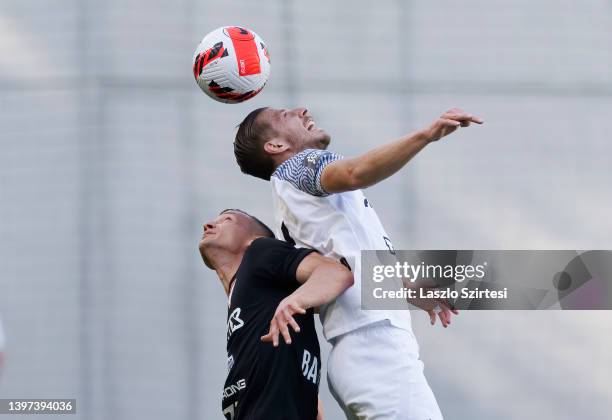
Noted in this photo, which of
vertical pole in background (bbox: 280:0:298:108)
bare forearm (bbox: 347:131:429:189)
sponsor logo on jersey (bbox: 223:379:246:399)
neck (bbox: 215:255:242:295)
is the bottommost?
sponsor logo on jersey (bbox: 223:379:246:399)

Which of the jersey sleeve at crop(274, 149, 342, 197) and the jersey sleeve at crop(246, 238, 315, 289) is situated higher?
the jersey sleeve at crop(274, 149, 342, 197)

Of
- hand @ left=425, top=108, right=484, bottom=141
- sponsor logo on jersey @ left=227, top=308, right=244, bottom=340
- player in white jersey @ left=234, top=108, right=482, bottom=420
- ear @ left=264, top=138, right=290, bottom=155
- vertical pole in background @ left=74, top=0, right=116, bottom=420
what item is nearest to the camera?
hand @ left=425, top=108, right=484, bottom=141

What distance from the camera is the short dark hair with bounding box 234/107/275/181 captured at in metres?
4.77

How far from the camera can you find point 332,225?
14.5 feet

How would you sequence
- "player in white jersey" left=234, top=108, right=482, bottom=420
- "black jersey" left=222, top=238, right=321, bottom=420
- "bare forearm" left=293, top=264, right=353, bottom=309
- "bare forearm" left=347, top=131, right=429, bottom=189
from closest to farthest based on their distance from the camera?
"bare forearm" left=347, top=131, right=429, bottom=189 < "bare forearm" left=293, top=264, right=353, bottom=309 < "player in white jersey" left=234, top=108, right=482, bottom=420 < "black jersey" left=222, top=238, right=321, bottom=420

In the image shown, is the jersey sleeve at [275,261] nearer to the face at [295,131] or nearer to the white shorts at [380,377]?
the white shorts at [380,377]

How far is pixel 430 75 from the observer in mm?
7824

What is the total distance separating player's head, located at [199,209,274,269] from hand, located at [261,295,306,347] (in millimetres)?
937

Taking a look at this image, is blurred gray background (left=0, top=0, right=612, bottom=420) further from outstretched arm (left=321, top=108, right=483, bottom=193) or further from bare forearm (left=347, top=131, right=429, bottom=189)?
bare forearm (left=347, top=131, right=429, bottom=189)

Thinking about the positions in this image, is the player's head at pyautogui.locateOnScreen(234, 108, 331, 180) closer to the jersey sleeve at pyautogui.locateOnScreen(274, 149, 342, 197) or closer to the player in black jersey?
the jersey sleeve at pyautogui.locateOnScreen(274, 149, 342, 197)

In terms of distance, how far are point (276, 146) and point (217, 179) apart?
9.60ft

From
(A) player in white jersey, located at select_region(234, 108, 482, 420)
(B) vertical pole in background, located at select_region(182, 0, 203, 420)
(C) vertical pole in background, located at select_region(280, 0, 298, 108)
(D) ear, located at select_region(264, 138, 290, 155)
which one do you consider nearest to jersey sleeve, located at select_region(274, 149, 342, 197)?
(A) player in white jersey, located at select_region(234, 108, 482, 420)

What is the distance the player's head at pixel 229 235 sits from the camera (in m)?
4.97

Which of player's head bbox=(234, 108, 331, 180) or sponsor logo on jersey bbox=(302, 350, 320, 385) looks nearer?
sponsor logo on jersey bbox=(302, 350, 320, 385)
